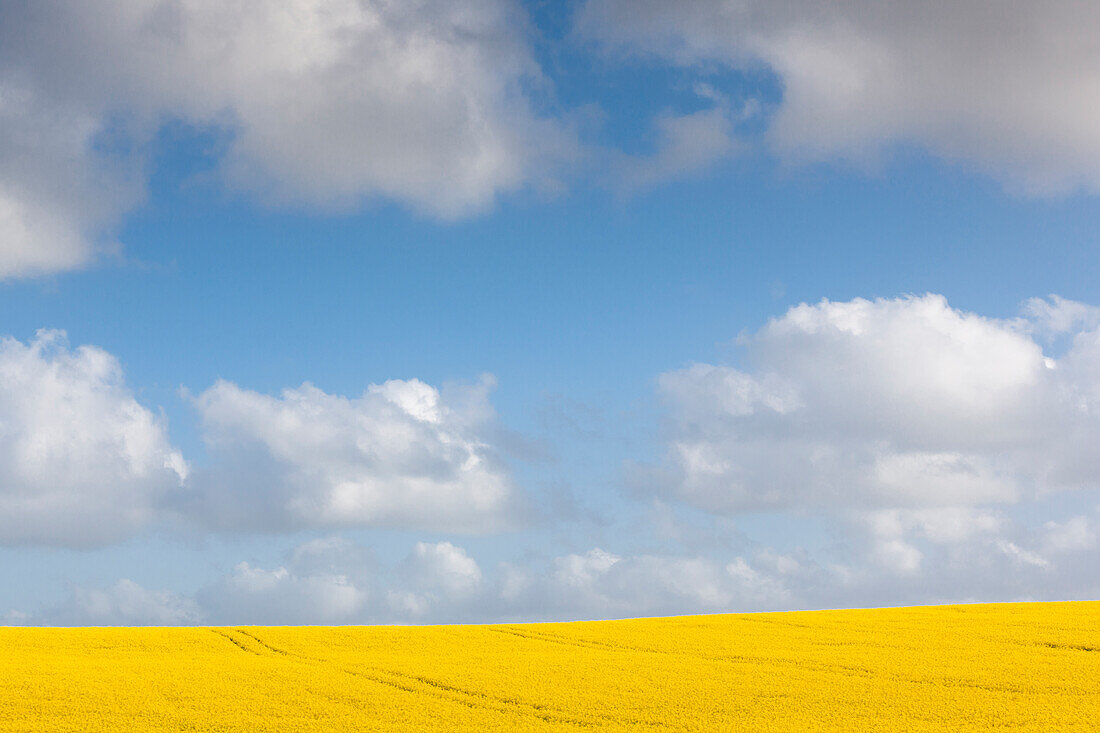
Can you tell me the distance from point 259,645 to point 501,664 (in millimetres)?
11083

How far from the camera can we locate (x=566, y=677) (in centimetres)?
2719

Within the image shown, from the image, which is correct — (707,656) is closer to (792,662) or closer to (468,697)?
(792,662)

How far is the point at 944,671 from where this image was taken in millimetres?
28047

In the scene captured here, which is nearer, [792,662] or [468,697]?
[468,697]

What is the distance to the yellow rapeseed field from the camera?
72.0 ft

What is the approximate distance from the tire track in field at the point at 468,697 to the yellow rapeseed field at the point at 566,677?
7 cm

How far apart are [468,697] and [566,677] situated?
12.4 ft

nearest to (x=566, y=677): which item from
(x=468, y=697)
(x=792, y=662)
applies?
(x=468, y=697)

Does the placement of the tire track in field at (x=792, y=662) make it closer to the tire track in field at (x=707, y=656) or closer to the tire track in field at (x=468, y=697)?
the tire track in field at (x=707, y=656)

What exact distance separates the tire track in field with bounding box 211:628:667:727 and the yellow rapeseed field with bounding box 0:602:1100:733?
0.23 feet

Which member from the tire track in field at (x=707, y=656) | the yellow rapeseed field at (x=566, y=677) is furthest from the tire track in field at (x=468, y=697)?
the tire track in field at (x=707, y=656)

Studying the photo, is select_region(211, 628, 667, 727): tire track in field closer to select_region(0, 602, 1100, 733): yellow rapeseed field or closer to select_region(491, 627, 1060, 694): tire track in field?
select_region(0, 602, 1100, 733): yellow rapeseed field

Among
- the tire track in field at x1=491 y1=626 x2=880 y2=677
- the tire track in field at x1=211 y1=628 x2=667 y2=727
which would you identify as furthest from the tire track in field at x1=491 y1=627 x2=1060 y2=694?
the tire track in field at x1=211 y1=628 x2=667 y2=727

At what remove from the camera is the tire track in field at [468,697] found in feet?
72.4
